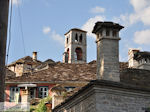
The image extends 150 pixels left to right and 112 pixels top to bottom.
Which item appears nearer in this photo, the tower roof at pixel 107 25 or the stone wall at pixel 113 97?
Answer: the stone wall at pixel 113 97

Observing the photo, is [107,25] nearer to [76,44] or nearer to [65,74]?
[65,74]

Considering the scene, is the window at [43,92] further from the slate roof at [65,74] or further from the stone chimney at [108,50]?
the stone chimney at [108,50]

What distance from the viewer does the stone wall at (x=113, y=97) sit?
36.2 feet

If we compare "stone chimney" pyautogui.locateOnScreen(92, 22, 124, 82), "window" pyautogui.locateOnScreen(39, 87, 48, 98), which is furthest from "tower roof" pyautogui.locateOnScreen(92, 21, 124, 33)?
"window" pyautogui.locateOnScreen(39, 87, 48, 98)

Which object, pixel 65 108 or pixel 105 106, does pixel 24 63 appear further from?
pixel 105 106

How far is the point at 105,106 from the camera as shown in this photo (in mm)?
11086

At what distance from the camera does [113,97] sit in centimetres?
1134

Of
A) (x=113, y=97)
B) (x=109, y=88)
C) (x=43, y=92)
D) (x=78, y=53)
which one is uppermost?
(x=78, y=53)

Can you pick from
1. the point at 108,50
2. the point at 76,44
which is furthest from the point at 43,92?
the point at 76,44

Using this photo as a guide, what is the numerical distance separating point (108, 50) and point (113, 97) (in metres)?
2.10

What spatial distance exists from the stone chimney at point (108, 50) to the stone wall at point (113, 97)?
761 millimetres

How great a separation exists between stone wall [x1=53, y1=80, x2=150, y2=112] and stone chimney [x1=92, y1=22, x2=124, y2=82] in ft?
2.50

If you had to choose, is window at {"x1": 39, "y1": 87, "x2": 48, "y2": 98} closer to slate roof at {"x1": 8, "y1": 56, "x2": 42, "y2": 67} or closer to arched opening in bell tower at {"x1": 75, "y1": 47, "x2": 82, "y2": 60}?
slate roof at {"x1": 8, "y1": 56, "x2": 42, "y2": 67}

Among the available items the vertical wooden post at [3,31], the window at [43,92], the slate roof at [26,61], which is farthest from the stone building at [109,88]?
the slate roof at [26,61]
